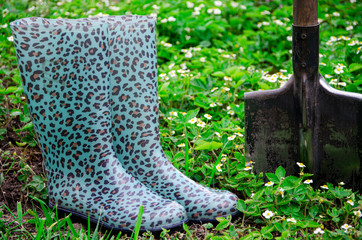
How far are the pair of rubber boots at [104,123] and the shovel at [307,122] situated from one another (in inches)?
12.1

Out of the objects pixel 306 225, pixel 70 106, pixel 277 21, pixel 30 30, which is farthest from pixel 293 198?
pixel 277 21

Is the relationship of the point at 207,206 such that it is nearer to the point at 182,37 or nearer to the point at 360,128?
the point at 360,128

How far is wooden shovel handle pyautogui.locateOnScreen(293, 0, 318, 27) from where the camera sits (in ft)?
5.44

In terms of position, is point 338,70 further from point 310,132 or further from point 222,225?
point 222,225

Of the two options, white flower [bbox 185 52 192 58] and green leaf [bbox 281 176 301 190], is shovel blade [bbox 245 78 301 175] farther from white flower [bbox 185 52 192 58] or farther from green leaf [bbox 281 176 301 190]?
white flower [bbox 185 52 192 58]

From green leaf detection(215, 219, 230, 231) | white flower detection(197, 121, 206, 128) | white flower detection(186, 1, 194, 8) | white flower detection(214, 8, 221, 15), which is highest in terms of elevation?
white flower detection(186, 1, 194, 8)

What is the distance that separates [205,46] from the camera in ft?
9.84

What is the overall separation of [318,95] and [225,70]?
0.85m

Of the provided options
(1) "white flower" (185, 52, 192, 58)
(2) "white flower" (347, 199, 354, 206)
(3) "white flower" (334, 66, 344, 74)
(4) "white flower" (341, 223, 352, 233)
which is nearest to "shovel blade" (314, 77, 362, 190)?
(2) "white flower" (347, 199, 354, 206)

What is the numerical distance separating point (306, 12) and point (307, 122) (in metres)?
0.39

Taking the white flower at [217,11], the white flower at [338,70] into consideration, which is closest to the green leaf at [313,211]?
the white flower at [338,70]

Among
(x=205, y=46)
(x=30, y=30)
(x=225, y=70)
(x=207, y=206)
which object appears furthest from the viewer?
(x=205, y=46)

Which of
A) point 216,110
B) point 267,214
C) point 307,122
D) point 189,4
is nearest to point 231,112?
point 216,110

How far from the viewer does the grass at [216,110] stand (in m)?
1.54
